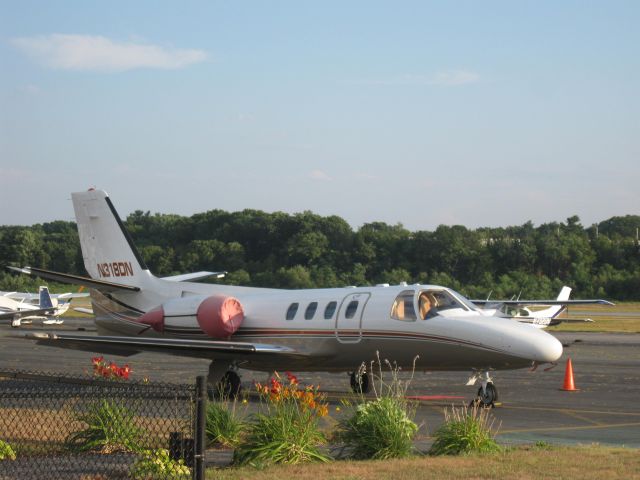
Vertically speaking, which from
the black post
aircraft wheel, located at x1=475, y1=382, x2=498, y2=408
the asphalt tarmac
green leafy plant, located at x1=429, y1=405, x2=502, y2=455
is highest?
the black post

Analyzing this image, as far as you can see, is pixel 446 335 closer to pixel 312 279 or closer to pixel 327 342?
pixel 327 342

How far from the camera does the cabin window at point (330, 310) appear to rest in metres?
21.8

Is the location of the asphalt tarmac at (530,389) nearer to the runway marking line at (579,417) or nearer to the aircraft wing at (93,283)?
the runway marking line at (579,417)

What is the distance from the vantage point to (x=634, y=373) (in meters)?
28.3

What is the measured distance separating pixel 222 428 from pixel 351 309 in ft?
28.0

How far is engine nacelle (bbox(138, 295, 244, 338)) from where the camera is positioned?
23172mm

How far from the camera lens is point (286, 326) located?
888 inches

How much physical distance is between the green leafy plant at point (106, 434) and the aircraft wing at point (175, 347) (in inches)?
297

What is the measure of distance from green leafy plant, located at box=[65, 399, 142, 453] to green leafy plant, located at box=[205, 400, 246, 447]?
896 millimetres

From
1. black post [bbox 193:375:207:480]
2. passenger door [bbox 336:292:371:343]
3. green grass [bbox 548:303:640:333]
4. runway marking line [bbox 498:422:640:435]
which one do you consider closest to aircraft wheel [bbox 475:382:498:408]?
passenger door [bbox 336:292:371:343]

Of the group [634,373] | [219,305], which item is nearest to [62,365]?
[219,305]

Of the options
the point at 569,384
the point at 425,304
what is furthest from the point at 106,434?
the point at 569,384

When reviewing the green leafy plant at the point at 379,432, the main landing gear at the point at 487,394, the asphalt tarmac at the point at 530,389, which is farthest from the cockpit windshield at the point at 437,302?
the green leafy plant at the point at 379,432

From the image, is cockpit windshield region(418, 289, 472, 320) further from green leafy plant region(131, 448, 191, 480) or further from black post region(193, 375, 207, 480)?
black post region(193, 375, 207, 480)
